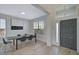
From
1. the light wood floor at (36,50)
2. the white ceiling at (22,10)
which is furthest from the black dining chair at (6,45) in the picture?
the white ceiling at (22,10)

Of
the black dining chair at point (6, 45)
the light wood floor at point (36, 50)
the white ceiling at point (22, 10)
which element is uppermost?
the white ceiling at point (22, 10)

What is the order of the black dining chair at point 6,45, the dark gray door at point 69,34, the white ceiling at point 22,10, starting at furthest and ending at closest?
the dark gray door at point 69,34 < the black dining chair at point 6,45 < the white ceiling at point 22,10

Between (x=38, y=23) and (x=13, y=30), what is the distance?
68 cm

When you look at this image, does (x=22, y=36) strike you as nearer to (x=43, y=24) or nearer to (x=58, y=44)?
(x=43, y=24)

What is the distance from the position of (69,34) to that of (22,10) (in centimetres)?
141

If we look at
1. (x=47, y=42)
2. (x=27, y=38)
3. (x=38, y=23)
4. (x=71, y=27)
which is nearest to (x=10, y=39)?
(x=27, y=38)

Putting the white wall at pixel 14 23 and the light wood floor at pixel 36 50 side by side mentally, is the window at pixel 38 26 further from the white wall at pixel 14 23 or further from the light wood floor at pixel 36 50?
the light wood floor at pixel 36 50

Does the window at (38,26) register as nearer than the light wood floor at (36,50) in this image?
No

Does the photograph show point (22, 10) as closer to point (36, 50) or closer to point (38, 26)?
point (38, 26)

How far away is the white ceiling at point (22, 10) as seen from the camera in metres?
2.16

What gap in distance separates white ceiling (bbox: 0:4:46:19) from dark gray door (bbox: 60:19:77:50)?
28.1 inches

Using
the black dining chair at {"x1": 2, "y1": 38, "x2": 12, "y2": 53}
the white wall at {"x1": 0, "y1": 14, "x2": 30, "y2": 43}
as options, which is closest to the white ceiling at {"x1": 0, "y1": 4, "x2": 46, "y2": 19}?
the white wall at {"x1": 0, "y1": 14, "x2": 30, "y2": 43}

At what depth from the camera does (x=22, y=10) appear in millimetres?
2336

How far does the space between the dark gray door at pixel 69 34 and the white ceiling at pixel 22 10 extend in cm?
71
